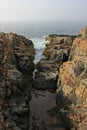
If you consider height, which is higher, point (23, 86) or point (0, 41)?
point (0, 41)

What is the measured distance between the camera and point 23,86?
144ft

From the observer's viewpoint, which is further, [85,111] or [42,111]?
[42,111]

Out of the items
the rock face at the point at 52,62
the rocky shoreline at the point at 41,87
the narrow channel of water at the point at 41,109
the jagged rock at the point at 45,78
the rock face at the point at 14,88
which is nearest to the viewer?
the rock face at the point at 14,88

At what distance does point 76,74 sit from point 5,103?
1096 cm

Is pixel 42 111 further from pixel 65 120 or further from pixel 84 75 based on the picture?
pixel 84 75

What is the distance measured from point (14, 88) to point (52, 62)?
1998 cm

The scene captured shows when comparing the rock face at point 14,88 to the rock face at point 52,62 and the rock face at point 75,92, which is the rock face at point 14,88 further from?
the rock face at point 75,92

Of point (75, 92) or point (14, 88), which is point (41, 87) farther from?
point (75, 92)

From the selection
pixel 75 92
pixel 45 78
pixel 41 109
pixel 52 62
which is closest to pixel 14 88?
pixel 41 109

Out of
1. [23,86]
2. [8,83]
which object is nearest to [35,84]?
[23,86]

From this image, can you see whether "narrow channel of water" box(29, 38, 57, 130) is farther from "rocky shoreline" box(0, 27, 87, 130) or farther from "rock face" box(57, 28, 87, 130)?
"rock face" box(57, 28, 87, 130)

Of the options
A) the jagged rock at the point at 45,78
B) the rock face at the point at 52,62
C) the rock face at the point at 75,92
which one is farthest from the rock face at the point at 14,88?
the rock face at the point at 75,92

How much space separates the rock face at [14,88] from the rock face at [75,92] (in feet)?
17.7

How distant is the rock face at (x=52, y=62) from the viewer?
50.8 m
